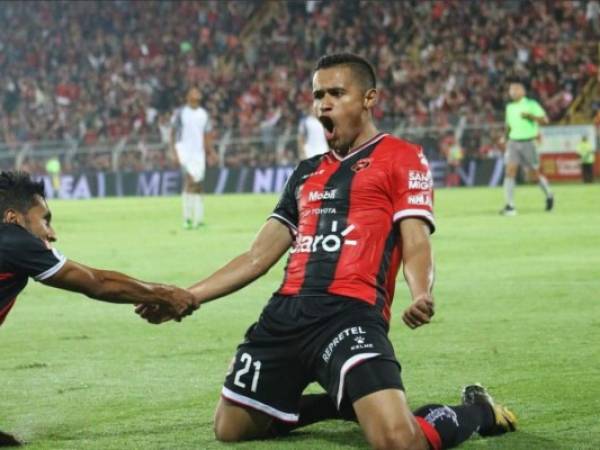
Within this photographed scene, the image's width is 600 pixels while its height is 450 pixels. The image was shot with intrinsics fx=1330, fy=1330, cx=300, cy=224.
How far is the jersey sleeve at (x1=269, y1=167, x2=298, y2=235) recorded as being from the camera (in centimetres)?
646

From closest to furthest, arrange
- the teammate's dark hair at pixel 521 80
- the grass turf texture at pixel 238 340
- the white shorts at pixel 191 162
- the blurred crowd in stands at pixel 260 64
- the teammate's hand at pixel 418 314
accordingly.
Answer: the teammate's hand at pixel 418 314 < the grass turf texture at pixel 238 340 < the white shorts at pixel 191 162 < the teammate's dark hair at pixel 521 80 < the blurred crowd in stands at pixel 260 64

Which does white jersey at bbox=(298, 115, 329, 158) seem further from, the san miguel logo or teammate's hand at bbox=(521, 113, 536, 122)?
the san miguel logo

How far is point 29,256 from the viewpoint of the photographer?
5.84 meters

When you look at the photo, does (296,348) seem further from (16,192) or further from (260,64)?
(260,64)

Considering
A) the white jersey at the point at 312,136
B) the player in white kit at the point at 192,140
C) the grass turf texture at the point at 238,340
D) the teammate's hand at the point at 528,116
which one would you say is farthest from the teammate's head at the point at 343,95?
the white jersey at the point at 312,136

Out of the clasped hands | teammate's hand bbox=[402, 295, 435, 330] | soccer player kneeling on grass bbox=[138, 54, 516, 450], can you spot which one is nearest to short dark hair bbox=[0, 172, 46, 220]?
the clasped hands

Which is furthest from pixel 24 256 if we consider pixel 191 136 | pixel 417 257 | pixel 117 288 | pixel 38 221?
pixel 191 136

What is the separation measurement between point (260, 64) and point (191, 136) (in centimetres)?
2223

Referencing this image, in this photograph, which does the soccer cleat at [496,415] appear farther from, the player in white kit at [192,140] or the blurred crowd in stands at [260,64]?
the blurred crowd in stands at [260,64]

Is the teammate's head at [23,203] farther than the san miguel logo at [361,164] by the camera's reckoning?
No

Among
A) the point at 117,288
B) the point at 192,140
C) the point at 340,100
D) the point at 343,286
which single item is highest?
the point at 340,100

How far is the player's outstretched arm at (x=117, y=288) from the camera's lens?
596cm

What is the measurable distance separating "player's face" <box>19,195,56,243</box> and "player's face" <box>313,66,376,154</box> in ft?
4.38

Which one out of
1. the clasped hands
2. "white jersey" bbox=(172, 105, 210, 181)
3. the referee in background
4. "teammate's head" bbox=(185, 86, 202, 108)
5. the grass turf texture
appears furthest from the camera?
the referee in background
